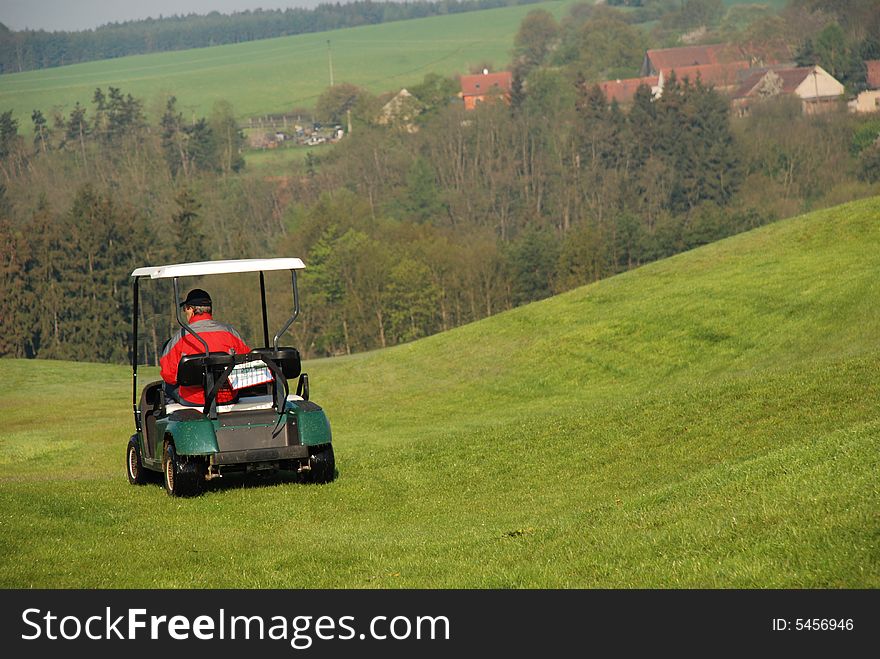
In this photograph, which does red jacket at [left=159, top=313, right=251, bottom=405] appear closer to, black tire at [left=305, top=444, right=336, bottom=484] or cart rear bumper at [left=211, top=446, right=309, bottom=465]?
cart rear bumper at [left=211, top=446, right=309, bottom=465]

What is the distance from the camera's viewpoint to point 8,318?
10769 cm

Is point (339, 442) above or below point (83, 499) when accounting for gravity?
below

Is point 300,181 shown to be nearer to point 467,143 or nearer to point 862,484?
point 467,143

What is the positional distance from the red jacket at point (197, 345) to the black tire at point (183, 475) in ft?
2.32

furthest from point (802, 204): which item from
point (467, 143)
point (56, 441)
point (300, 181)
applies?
point (56, 441)

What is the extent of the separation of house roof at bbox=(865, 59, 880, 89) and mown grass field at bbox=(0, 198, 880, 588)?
145509mm

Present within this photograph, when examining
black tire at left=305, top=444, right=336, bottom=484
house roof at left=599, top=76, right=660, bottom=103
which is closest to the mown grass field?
black tire at left=305, top=444, right=336, bottom=484

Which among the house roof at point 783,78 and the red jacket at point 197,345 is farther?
the house roof at point 783,78

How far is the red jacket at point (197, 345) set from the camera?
15.0m

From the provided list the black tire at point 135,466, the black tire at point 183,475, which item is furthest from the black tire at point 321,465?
the black tire at point 135,466

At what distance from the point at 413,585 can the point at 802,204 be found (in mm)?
134703

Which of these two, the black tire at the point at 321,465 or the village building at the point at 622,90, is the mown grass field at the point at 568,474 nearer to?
the black tire at the point at 321,465

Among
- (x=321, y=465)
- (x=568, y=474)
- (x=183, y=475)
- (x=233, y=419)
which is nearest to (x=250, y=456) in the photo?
(x=233, y=419)

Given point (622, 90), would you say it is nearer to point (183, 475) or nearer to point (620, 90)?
point (620, 90)
